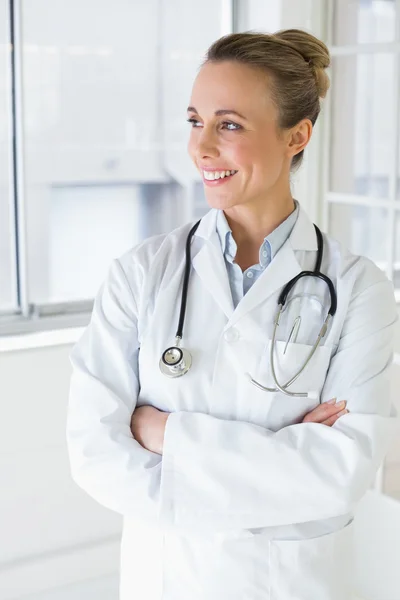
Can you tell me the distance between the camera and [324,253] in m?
1.51

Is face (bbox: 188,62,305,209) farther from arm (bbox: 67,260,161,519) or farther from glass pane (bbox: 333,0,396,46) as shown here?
glass pane (bbox: 333,0,396,46)

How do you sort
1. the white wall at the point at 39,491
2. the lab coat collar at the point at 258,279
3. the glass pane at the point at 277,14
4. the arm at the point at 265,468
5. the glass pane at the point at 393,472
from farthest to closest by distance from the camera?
the glass pane at the point at 277,14 → the glass pane at the point at 393,472 → the white wall at the point at 39,491 → the lab coat collar at the point at 258,279 → the arm at the point at 265,468

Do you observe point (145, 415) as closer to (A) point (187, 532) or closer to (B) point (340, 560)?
(A) point (187, 532)

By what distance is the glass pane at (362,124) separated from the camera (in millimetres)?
2297

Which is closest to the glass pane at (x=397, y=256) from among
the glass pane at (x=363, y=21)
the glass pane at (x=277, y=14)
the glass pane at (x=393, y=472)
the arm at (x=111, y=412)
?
the glass pane at (x=393, y=472)

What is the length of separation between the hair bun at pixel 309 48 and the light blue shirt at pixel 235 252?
28 centimetres

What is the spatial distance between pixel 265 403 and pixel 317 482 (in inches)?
6.1

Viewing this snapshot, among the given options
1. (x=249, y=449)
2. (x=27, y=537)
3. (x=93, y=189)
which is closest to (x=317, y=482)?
(x=249, y=449)

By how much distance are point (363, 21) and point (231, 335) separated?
4.42 ft

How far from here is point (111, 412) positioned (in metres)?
1.39

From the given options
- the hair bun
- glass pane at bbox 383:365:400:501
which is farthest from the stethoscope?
glass pane at bbox 383:365:400:501

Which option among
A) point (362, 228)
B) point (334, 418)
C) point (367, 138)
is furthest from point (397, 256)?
point (334, 418)

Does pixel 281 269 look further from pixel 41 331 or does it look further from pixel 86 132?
pixel 86 132

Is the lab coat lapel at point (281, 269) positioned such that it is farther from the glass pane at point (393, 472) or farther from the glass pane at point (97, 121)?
the glass pane at point (97, 121)
